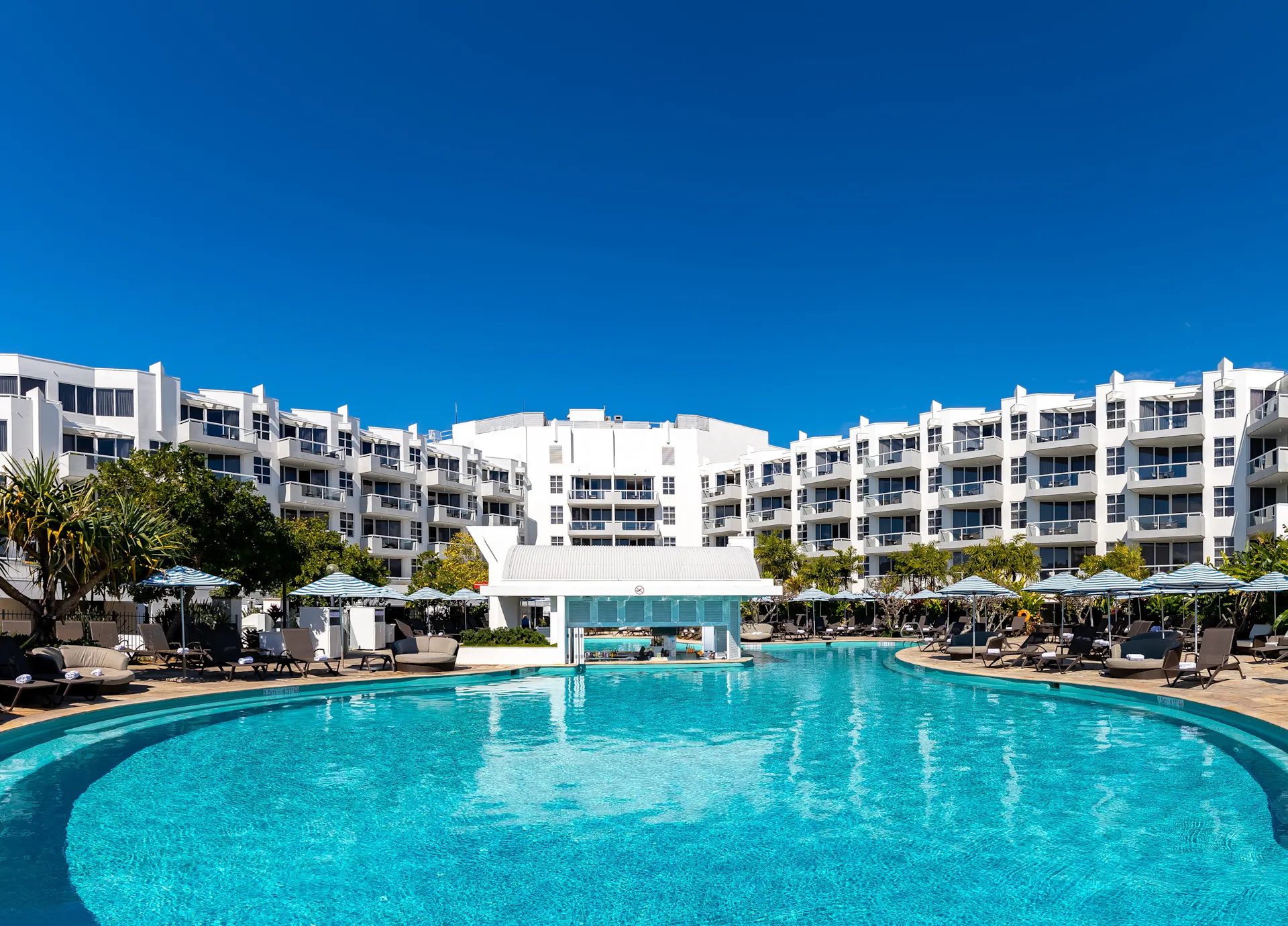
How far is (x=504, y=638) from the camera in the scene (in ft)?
91.3

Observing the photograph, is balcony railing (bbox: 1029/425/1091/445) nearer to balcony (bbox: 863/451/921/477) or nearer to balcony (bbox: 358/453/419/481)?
balcony (bbox: 863/451/921/477)

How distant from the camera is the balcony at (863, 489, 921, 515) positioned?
196ft

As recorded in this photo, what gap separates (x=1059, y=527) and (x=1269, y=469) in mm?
10980

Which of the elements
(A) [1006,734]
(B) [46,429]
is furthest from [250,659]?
(B) [46,429]

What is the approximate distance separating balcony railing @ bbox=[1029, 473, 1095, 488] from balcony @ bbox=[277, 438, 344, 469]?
132 feet

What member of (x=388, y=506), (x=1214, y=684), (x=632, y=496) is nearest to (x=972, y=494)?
(x=632, y=496)

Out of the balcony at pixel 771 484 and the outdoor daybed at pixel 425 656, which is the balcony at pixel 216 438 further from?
the balcony at pixel 771 484

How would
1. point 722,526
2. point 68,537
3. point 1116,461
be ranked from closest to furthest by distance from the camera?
point 68,537 → point 1116,461 → point 722,526

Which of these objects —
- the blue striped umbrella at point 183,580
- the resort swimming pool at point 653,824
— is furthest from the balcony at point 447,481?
the resort swimming pool at point 653,824

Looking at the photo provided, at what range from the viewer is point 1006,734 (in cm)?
1562

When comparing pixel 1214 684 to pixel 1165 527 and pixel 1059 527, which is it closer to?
pixel 1165 527

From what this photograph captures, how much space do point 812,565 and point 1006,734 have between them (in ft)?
113

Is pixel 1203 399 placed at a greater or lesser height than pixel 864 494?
greater

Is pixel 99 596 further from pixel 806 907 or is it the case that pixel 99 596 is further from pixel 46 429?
pixel 806 907
